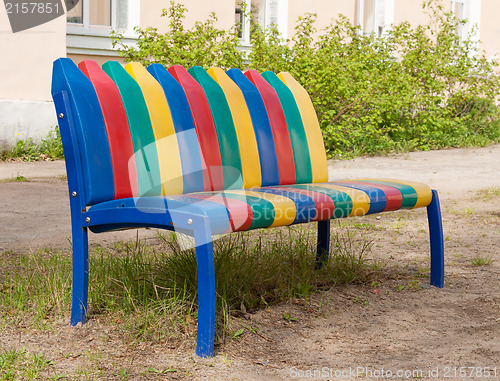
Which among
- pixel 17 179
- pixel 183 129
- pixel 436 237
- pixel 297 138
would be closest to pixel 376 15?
pixel 17 179

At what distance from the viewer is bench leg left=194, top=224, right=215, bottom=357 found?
221 cm

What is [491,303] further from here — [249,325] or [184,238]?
[184,238]

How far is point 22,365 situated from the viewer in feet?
7.18

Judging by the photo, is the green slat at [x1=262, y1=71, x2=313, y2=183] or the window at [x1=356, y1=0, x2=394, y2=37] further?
the window at [x1=356, y1=0, x2=394, y2=37]

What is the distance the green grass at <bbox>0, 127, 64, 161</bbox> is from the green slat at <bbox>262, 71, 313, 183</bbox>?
4.99 metres

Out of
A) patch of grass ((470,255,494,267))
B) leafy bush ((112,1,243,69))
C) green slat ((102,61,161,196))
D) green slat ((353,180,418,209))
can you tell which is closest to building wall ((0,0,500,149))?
leafy bush ((112,1,243,69))

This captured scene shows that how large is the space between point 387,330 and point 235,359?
0.72 metres

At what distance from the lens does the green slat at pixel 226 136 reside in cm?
299

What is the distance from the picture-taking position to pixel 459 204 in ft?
19.0

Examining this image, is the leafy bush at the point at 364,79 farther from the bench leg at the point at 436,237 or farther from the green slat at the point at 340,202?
the green slat at the point at 340,202

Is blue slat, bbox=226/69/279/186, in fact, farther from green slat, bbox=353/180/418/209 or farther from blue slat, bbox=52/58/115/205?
blue slat, bbox=52/58/115/205

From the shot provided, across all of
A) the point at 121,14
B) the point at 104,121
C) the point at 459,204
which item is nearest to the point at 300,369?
the point at 104,121

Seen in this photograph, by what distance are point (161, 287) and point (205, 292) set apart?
0.31 metres

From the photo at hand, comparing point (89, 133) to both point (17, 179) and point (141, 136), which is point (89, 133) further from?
point (17, 179)
